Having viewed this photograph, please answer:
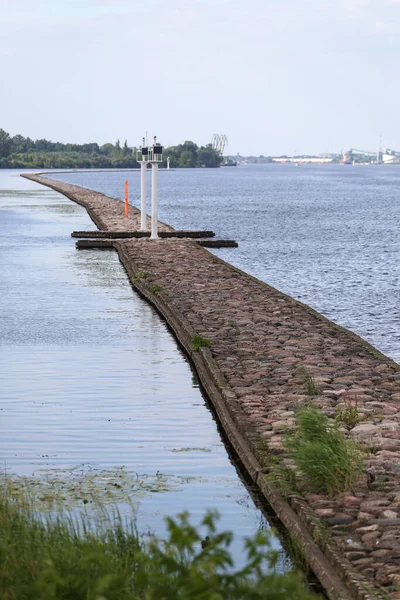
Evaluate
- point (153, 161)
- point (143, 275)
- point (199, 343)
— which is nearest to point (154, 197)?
point (153, 161)

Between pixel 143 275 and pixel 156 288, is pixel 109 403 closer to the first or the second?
pixel 156 288

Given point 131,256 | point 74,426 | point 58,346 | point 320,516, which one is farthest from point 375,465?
point 131,256

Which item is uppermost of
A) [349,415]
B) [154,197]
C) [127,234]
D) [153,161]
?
[153,161]

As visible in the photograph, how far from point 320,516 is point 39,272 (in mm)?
17686

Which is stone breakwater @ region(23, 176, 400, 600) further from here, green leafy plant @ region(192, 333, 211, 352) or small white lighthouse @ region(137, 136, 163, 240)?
small white lighthouse @ region(137, 136, 163, 240)

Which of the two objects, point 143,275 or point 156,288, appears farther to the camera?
point 143,275

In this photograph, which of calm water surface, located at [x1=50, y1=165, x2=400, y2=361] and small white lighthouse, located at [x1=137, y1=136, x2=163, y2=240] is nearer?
calm water surface, located at [x1=50, y1=165, x2=400, y2=361]

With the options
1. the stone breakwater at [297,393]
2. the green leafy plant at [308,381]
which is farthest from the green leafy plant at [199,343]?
the green leafy plant at [308,381]

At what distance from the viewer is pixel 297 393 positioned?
11.6 m

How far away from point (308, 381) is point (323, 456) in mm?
3349

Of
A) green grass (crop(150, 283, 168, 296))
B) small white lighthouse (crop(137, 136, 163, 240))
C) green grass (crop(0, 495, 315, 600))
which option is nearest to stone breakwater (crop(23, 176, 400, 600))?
green grass (crop(150, 283, 168, 296))

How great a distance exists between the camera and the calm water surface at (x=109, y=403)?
8.68 m

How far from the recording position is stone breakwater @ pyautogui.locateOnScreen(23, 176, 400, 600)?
6.91 metres

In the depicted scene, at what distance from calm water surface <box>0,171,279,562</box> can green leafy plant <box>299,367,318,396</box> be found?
1.07 metres
